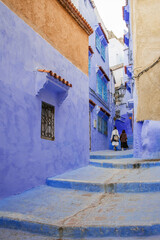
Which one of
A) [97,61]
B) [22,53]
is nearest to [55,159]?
[22,53]

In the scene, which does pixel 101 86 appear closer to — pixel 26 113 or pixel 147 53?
pixel 147 53

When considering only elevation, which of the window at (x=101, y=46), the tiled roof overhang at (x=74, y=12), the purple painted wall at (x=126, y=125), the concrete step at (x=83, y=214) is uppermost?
the window at (x=101, y=46)

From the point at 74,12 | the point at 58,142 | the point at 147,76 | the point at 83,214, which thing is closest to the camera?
the point at 83,214

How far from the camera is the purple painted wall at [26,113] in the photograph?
521 centimetres

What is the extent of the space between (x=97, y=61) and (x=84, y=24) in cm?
954

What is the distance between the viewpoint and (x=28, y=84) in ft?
19.7

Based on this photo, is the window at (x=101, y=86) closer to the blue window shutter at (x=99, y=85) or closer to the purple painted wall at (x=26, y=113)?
the blue window shutter at (x=99, y=85)

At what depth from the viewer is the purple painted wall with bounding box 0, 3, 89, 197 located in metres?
5.21

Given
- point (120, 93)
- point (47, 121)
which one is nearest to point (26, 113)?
point (47, 121)

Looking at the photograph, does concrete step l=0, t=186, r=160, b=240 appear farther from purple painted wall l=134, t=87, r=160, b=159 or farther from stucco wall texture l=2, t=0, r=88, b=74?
purple painted wall l=134, t=87, r=160, b=159

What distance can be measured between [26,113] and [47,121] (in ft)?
3.75

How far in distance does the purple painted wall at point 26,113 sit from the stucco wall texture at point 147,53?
14.7 ft

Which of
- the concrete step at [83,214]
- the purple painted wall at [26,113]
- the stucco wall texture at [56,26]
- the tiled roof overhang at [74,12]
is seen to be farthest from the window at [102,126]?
the concrete step at [83,214]

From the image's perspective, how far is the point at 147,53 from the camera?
1148 cm
